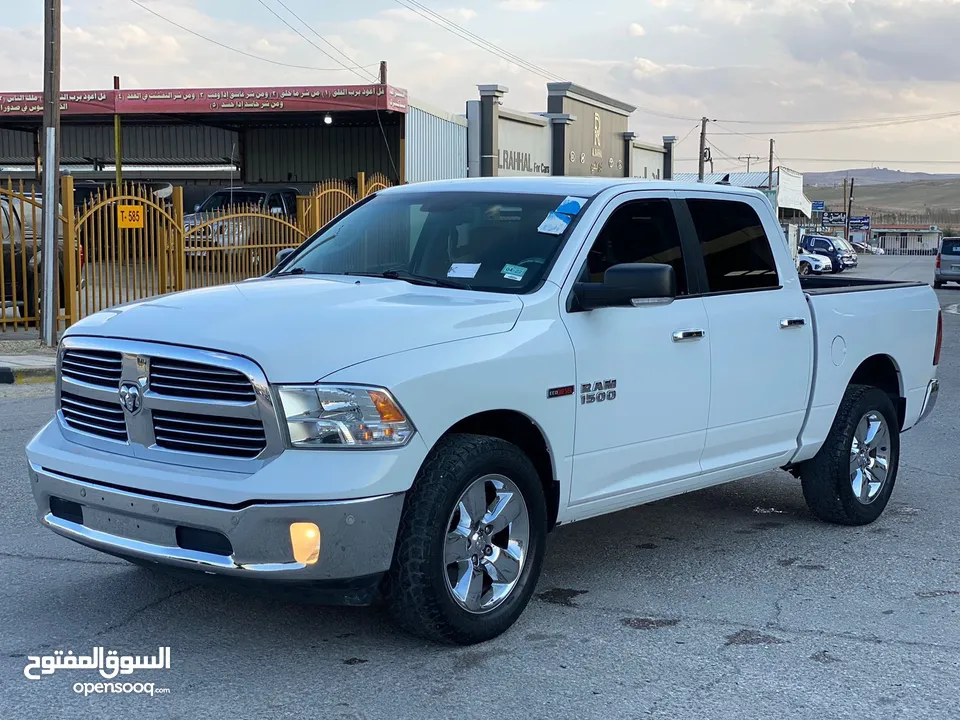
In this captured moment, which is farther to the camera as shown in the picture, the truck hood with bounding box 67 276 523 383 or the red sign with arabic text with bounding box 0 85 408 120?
the red sign with arabic text with bounding box 0 85 408 120

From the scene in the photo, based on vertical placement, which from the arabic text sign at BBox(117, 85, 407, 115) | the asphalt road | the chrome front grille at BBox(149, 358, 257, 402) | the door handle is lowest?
the asphalt road

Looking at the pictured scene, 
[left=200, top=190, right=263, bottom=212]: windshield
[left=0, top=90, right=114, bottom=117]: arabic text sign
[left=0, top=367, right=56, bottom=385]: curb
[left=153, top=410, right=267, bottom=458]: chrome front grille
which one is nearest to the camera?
[left=153, top=410, right=267, bottom=458]: chrome front grille

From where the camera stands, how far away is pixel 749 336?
5.87 meters

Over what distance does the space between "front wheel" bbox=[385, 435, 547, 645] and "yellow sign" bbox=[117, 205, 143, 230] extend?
12.8 metres

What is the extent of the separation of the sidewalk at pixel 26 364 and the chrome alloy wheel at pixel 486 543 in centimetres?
875

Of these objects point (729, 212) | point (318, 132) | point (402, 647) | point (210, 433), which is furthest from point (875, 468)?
point (318, 132)

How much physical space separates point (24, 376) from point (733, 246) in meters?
9.49

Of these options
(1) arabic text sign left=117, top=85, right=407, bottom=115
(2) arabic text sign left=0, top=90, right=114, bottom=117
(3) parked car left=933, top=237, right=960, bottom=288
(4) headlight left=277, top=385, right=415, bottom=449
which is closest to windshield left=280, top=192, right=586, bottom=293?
(4) headlight left=277, top=385, right=415, bottom=449

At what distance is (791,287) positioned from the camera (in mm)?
6293

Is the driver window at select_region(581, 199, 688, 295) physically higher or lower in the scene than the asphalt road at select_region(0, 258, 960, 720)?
higher

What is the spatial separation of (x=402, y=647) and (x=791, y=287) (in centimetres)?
299

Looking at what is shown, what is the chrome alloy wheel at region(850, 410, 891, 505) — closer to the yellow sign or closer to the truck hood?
the truck hood

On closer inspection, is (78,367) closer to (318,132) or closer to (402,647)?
(402,647)

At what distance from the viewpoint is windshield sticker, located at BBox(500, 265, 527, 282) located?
511 centimetres
